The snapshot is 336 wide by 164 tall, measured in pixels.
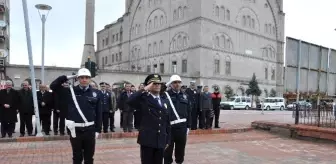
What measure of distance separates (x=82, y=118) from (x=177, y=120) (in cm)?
186

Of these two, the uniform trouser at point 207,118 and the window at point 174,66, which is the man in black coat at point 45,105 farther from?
the window at point 174,66

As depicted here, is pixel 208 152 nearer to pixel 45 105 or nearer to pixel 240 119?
pixel 45 105

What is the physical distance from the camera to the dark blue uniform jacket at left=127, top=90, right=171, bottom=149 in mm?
5102

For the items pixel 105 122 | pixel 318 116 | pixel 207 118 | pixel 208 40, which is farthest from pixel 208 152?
pixel 208 40

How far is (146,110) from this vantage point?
5211 millimetres

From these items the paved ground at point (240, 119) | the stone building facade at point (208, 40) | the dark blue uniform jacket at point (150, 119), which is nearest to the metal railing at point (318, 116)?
the paved ground at point (240, 119)

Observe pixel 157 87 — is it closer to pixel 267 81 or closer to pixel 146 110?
pixel 146 110

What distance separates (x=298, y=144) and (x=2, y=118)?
9.50m

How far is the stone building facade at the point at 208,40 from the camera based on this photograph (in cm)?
5097

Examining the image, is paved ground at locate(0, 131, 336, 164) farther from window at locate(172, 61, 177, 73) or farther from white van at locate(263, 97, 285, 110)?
window at locate(172, 61, 177, 73)

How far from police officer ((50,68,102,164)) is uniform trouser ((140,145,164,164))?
1.19 m

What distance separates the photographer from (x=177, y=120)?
683 cm

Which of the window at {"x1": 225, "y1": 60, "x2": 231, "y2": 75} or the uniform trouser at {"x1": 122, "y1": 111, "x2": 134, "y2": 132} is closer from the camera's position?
the uniform trouser at {"x1": 122, "y1": 111, "x2": 134, "y2": 132}

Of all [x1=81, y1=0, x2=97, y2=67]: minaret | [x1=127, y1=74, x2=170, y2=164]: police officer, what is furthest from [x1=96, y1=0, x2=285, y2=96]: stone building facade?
[x1=127, y1=74, x2=170, y2=164]: police officer
